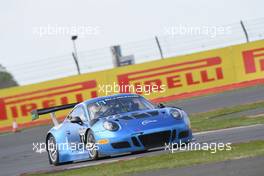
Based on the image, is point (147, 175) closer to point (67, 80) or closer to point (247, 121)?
point (247, 121)

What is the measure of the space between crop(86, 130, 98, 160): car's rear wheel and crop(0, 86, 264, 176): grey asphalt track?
13cm

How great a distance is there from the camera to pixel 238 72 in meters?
26.5

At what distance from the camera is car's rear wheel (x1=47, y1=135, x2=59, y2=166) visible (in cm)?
1376

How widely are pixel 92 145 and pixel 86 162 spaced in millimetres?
421

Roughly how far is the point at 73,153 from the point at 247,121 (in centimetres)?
433

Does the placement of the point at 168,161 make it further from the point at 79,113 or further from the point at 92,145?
the point at 79,113

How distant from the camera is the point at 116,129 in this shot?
12164mm

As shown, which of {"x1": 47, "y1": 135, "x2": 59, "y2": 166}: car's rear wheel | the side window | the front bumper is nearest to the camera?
the front bumper

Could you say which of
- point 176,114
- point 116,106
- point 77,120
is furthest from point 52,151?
point 176,114

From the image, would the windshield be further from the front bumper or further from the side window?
the front bumper

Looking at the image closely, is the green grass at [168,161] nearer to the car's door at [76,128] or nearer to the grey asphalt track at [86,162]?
the grey asphalt track at [86,162]

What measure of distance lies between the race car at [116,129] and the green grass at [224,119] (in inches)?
123

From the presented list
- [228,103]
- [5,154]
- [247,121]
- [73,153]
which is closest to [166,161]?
[73,153]

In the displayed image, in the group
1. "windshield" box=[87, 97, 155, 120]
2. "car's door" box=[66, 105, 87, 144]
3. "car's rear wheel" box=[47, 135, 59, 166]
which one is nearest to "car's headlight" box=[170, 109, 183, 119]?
"windshield" box=[87, 97, 155, 120]
